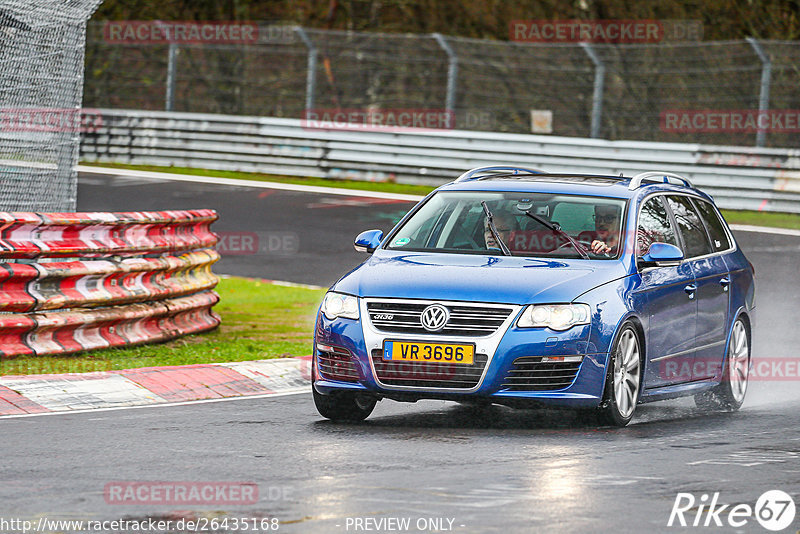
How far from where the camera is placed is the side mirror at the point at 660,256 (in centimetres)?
1004

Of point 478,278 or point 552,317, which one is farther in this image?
point 478,278

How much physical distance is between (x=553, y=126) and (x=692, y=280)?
17.4 meters

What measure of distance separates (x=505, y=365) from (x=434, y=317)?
0.51 metres

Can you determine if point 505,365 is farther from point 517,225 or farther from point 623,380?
point 517,225

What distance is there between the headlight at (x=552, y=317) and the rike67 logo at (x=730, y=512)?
2011 mm

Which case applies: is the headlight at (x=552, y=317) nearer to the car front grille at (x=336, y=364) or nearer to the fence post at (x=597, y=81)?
the car front grille at (x=336, y=364)

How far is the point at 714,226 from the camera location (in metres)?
11.8

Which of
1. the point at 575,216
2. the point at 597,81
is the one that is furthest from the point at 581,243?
the point at 597,81

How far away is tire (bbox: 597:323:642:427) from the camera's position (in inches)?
369

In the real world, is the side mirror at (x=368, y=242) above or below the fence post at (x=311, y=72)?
below

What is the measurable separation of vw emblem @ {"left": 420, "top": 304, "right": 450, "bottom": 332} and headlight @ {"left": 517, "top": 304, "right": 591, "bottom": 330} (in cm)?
44

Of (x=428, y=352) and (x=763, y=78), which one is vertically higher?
(x=763, y=78)

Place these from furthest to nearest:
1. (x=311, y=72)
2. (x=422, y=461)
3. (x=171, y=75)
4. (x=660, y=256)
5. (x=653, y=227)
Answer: (x=171, y=75)
(x=311, y=72)
(x=653, y=227)
(x=660, y=256)
(x=422, y=461)

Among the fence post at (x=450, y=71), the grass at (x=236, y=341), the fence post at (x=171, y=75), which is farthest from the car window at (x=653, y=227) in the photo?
the fence post at (x=171, y=75)
